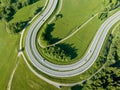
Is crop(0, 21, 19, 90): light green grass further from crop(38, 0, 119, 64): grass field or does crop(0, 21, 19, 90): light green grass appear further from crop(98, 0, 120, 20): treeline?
crop(98, 0, 120, 20): treeline

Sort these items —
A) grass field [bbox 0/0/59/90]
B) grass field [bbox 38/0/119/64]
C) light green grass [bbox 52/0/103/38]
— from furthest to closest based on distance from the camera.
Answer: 1. light green grass [bbox 52/0/103/38]
2. grass field [bbox 38/0/119/64]
3. grass field [bbox 0/0/59/90]

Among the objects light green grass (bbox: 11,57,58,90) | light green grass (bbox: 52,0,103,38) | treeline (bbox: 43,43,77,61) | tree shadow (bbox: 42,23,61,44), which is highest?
light green grass (bbox: 52,0,103,38)

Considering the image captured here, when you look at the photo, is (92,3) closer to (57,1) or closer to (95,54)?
(57,1)

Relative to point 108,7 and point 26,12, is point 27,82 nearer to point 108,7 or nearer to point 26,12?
point 26,12

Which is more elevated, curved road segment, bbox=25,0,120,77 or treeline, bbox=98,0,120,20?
treeline, bbox=98,0,120,20

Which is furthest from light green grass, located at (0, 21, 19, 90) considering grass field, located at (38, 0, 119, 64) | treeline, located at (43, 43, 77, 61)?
treeline, located at (43, 43, 77, 61)

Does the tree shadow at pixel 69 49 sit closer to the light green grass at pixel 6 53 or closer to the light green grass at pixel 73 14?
the light green grass at pixel 73 14

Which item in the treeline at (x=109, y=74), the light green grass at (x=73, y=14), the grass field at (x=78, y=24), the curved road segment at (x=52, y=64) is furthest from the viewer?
the light green grass at (x=73, y=14)

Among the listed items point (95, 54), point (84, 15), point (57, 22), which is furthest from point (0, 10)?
point (95, 54)

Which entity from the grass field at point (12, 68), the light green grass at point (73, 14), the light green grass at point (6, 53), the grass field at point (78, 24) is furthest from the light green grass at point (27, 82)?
the light green grass at point (73, 14)
